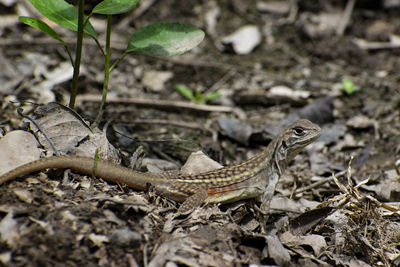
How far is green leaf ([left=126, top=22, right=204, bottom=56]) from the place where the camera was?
3.96m

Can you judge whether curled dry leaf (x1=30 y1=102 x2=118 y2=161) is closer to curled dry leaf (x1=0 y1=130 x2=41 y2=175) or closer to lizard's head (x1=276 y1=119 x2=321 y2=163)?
curled dry leaf (x1=0 y1=130 x2=41 y2=175)

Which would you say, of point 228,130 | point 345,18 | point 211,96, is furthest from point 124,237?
point 345,18

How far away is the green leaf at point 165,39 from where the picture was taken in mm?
3965

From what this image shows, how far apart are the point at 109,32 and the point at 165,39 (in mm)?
547

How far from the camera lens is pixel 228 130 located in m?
6.38

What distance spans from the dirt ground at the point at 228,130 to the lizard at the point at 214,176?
12cm

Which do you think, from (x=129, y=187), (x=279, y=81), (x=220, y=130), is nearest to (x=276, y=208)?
(x=129, y=187)

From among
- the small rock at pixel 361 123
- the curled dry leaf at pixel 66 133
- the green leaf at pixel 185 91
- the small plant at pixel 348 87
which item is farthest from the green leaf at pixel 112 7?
the small plant at pixel 348 87

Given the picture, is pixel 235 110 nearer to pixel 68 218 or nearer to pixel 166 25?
pixel 166 25

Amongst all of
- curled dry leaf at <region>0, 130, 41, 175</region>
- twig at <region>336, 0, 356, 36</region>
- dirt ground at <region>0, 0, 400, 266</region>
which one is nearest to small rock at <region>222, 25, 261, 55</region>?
dirt ground at <region>0, 0, 400, 266</region>

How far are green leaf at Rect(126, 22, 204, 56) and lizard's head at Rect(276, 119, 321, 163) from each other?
1603mm

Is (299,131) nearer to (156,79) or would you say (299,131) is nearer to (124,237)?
(124,237)

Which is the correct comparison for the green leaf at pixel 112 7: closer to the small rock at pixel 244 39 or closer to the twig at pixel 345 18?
the small rock at pixel 244 39

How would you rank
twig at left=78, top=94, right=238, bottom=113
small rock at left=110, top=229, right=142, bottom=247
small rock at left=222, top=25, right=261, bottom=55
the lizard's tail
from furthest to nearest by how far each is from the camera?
small rock at left=222, top=25, right=261, bottom=55, twig at left=78, top=94, right=238, bottom=113, the lizard's tail, small rock at left=110, top=229, right=142, bottom=247
